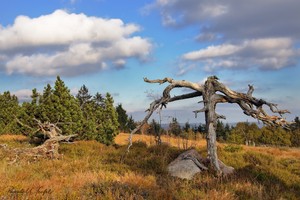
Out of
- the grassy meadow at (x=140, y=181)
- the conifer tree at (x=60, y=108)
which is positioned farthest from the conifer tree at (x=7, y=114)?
the grassy meadow at (x=140, y=181)

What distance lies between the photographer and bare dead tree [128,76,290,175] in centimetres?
1204

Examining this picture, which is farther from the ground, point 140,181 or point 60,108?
point 60,108

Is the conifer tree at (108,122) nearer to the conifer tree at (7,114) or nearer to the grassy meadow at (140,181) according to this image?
the conifer tree at (7,114)

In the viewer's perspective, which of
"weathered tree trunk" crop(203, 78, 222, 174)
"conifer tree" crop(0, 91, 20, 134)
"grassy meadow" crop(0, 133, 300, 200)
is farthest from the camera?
"conifer tree" crop(0, 91, 20, 134)

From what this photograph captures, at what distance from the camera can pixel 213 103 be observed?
12516mm

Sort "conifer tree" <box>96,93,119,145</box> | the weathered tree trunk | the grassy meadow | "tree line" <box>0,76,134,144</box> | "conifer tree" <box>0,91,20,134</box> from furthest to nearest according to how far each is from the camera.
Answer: "conifer tree" <box>0,91,20,134</box> < "conifer tree" <box>96,93,119,145</box> < "tree line" <box>0,76,134,144</box> < the weathered tree trunk < the grassy meadow

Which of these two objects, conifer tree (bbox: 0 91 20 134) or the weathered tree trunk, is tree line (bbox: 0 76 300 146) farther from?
the weathered tree trunk

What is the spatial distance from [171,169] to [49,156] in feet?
21.8

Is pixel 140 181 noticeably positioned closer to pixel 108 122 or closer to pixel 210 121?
pixel 210 121

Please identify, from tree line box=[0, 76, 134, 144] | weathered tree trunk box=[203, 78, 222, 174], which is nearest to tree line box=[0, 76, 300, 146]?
tree line box=[0, 76, 134, 144]

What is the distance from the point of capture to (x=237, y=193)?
873 centimetres

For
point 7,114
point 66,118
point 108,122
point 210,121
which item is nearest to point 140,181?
point 210,121

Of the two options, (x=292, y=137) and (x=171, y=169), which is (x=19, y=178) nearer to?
(x=171, y=169)

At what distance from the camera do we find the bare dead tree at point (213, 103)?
12039 mm
